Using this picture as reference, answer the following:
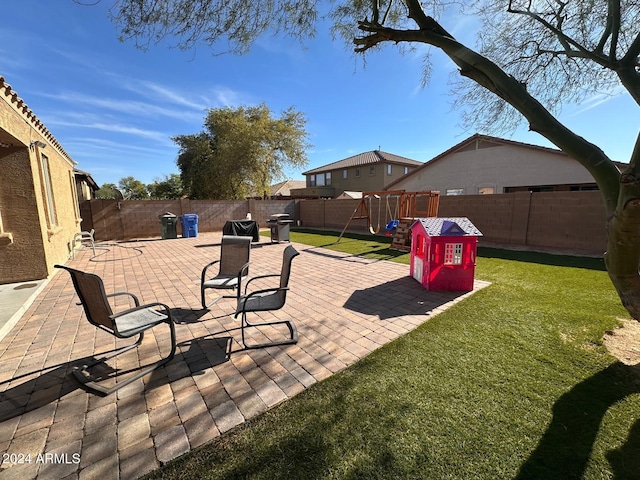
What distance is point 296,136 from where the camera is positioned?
23531 mm

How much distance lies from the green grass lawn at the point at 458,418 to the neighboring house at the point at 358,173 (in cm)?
2566

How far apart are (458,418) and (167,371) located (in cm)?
266

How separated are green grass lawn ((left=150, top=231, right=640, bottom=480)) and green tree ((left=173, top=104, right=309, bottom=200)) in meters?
22.0

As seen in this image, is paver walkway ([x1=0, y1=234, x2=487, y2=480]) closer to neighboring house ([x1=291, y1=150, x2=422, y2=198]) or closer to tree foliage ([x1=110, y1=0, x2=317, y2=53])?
tree foliage ([x1=110, y1=0, x2=317, y2=53])

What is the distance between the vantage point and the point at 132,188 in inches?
2170

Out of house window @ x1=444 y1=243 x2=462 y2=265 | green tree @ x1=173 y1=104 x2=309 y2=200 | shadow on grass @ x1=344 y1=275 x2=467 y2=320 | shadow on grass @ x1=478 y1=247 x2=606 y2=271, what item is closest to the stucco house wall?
shadow on grass @ x1=478 y1=247 x2=606 y2=271

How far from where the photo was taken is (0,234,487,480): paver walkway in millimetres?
1854

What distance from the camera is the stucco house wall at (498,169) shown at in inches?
545

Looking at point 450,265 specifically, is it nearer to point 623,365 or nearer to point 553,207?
point 623,365

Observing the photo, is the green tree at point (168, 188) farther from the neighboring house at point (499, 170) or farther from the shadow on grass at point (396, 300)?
the shadow on grass at point (396, 300)

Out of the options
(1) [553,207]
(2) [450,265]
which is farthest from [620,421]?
(1) [553,207]

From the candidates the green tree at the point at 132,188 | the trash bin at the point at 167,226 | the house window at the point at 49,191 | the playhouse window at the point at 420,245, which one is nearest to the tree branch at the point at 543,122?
the playhouse window at the point at 420,245

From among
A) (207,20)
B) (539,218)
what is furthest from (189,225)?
(539,218)

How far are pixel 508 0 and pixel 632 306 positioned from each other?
4.38m
